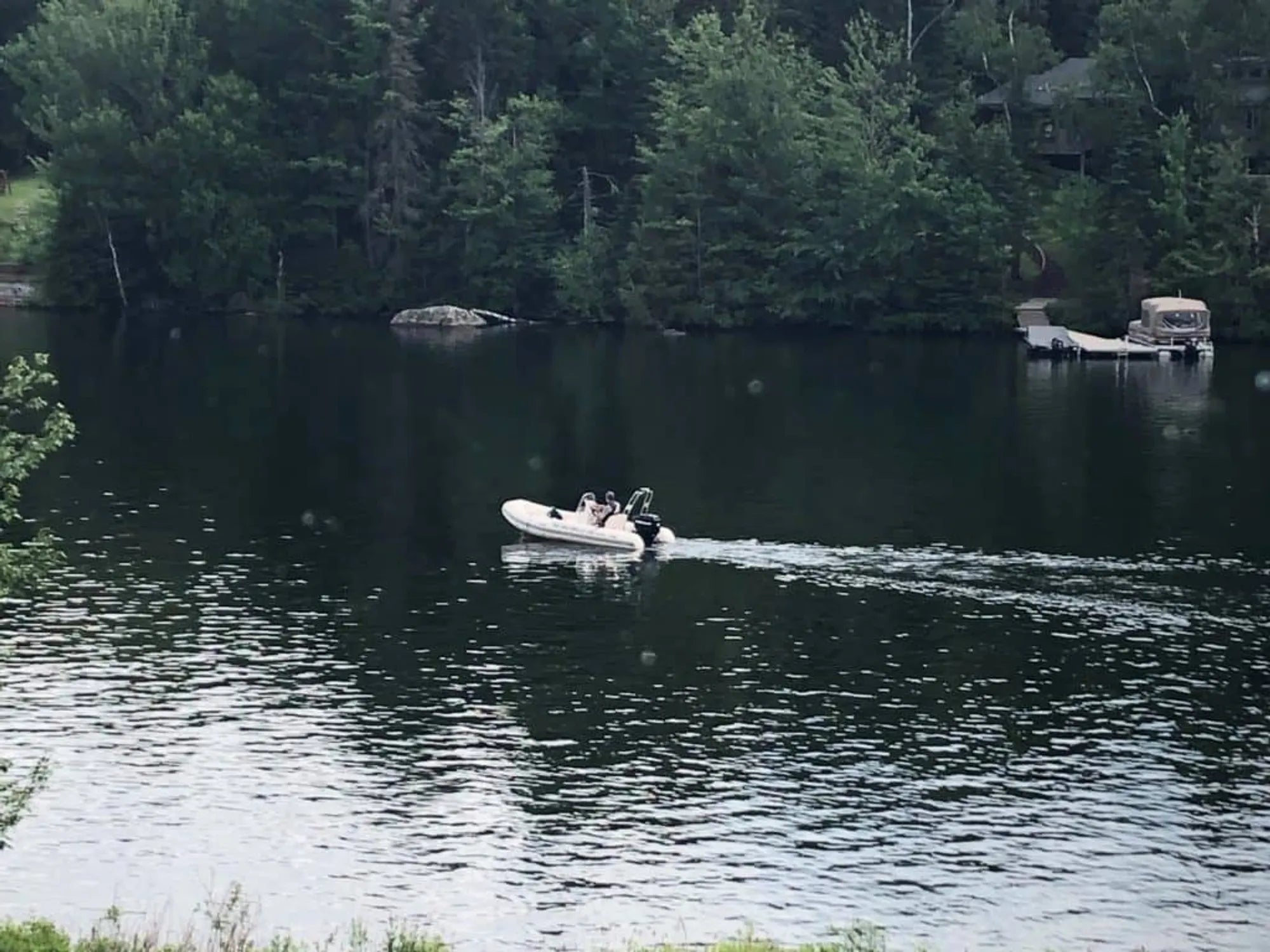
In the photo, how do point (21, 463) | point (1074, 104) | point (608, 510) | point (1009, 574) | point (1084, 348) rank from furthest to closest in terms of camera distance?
1. point (1074, 104)
2. point (1084, 348)
3. point (608, 510)
4. point (1009, 574)
5. point (21, 463)

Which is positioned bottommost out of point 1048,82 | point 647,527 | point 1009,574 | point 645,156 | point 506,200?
point 1009,574

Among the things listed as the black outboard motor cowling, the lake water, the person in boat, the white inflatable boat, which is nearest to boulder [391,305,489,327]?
the lake water

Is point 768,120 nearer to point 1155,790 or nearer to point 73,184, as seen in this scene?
point 73,184

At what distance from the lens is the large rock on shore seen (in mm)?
164750

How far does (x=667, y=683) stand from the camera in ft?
201

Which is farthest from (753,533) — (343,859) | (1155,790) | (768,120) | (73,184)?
(73,184)

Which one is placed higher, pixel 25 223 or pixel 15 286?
pixel 25 223

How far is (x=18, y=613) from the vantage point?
67688 millimetres

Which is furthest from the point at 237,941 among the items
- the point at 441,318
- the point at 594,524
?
the point at 441,318

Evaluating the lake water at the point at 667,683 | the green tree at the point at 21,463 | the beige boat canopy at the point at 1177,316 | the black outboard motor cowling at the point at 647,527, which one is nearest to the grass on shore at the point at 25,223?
the lake water at the point at 667,683

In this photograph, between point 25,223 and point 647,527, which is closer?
→ point 647,527

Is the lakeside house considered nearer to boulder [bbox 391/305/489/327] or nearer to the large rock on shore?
the large rock on shore

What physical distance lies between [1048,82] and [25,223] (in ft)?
291

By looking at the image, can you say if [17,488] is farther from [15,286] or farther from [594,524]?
[15,286]
